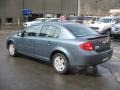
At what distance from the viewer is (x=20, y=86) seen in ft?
21.9

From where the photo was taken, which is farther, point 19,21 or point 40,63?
point 19,21

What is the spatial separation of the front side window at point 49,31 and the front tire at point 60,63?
2.29 feet

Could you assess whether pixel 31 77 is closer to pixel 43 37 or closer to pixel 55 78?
pixel 55 78

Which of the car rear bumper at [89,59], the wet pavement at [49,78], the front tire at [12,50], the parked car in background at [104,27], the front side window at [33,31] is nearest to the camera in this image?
the wet pavement at [49,78]

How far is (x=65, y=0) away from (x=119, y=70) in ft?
164

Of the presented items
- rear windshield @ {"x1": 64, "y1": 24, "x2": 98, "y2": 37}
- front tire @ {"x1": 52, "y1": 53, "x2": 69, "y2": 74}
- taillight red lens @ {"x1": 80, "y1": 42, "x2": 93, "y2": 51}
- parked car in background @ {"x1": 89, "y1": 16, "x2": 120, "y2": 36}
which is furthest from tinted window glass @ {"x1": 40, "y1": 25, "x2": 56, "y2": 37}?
parked car in background @ {"x1": 89, "y1": 16, "x2": 120, "y2": 36}

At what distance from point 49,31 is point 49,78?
1868mm

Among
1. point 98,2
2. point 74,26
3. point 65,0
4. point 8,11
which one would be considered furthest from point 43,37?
point 98,2

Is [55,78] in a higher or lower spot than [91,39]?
lower

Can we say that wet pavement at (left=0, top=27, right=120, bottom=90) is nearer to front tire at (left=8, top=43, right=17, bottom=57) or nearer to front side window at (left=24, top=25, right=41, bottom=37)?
front tire at (left=8, top=43, right=17, bottom=57)

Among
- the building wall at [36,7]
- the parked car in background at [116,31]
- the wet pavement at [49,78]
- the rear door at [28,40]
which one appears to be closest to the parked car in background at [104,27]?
the parked car in background at [116,31]

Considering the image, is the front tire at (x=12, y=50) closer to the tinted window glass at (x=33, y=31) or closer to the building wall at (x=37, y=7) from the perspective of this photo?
the tinted window glass at (x=33, y=31)

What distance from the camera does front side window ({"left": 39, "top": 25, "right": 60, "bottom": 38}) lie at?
8.39m

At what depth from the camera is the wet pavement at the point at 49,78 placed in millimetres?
6668
